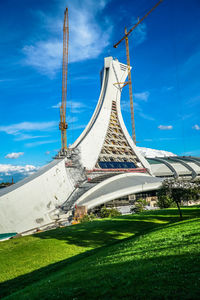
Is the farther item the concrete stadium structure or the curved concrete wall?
the concrete stadium structure

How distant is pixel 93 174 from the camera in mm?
42938

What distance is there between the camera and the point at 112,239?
1546cm

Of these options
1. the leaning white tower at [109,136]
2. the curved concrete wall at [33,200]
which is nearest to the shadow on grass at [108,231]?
the curved concrete wall at [33,200]

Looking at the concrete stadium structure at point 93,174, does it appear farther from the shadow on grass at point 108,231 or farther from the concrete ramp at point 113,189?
the shadow on grass at point 108,231

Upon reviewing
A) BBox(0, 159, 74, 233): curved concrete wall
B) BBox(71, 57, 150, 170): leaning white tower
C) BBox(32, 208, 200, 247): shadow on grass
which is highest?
BBox(71, 57, 150, 170): leaning white tower

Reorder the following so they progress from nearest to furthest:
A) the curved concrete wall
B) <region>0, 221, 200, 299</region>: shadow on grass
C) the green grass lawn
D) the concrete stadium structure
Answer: <region>0, 221, 200, 299</region>: shadow on grass, the green grass lawn, the curved concrete wall, the concrete stadium structure

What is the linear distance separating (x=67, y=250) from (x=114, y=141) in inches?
1584

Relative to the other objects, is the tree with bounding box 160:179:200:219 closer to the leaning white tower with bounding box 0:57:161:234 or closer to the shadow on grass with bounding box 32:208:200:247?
the shadow on grass with bounding box 32:208:200:247

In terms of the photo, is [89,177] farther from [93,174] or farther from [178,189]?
[178,189]

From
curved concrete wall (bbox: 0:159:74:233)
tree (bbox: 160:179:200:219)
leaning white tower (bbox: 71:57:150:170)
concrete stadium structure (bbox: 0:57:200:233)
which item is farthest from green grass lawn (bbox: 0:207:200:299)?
leaning white tower (bbox: 71:57:150:170)

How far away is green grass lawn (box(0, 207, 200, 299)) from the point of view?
536 centimetres

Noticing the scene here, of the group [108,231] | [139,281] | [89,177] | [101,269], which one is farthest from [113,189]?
[139,281]

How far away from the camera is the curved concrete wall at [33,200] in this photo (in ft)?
80.7

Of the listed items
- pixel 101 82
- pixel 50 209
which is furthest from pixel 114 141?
pixel 50 209
